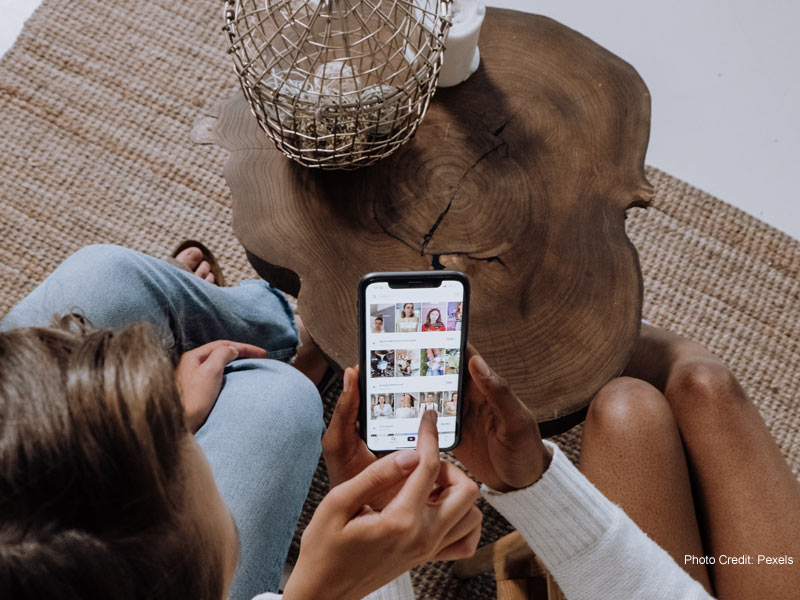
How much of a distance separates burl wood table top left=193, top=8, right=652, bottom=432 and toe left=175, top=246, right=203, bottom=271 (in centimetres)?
31

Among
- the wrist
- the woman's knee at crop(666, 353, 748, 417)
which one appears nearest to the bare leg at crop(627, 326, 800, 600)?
the woman's knee at crop(666, 353, 748, 417)

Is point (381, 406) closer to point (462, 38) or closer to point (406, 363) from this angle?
point (406, 363)

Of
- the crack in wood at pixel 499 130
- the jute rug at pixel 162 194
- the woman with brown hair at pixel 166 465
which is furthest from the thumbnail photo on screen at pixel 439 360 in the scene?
the jute rug at pixel 162 194

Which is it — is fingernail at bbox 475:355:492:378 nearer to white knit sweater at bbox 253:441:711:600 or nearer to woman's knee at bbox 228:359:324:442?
white knit sweater at bbox 253:441:711:600

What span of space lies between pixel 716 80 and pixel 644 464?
42.0 inches

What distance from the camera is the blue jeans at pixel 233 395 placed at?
0.73 meters

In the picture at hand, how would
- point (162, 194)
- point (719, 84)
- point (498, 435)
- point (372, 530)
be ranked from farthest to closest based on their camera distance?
point (719, 84) → point (162, 194) → point (498, 435) → point (372, 530)

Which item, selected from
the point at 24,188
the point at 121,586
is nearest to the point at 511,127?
the point at 121,586

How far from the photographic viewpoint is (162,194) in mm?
1282

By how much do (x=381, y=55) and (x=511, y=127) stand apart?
0.64ft

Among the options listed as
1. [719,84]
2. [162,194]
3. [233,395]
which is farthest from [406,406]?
[719,84]

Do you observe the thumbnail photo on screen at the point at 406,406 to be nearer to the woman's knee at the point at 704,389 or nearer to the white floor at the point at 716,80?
the woman's knee at the point at 704,389

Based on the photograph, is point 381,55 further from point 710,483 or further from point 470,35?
point 710,483

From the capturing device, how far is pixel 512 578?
0.80 metres
